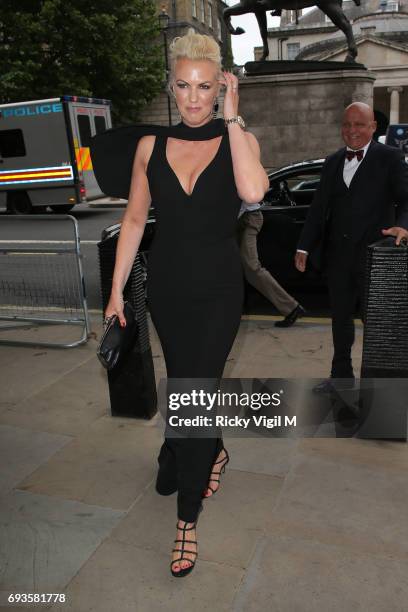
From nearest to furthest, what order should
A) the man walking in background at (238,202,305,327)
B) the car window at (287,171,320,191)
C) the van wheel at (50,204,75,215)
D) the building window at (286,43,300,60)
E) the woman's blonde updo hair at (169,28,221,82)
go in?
the woman's blonde updo hair at (169,28,221,82) < the man walking in background at (238,202,305,327) < the car window at (287,171,320,191) < the van wheel at (50,204,75,215) < the building window at (286,43,300,60)

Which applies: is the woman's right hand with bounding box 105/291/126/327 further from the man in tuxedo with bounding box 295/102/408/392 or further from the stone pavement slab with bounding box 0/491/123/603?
the man in tuxedo with bounding box 295/102/408/392

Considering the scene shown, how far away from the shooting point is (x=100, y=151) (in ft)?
8.44

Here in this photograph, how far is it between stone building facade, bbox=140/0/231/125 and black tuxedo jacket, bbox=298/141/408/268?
27.3m

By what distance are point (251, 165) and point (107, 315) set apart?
0.94m

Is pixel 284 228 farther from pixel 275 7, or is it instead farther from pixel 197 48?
pixel 275 7

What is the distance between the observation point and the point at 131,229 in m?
2.59

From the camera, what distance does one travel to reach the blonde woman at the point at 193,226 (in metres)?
2.28

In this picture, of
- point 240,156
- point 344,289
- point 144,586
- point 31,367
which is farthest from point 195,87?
point 31,367

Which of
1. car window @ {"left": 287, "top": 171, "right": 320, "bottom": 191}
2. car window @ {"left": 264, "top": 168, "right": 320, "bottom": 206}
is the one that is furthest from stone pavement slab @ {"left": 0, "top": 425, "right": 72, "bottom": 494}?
car window @ {"left": 287, "top": 171, "right": 320, "bottom": 191}

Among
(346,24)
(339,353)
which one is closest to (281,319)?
(339,353)

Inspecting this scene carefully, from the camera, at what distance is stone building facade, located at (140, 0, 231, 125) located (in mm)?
37781

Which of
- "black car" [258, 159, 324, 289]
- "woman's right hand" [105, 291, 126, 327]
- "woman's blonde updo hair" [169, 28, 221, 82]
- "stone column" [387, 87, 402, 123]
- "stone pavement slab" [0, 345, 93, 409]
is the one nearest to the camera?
"woman's blonde updo hair" [169, 28, 221, 82]

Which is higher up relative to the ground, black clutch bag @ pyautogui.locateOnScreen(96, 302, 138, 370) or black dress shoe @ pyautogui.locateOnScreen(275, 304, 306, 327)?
black clutch bag @ pyautogui.locateOnScreen(96, 302, 138, 370)

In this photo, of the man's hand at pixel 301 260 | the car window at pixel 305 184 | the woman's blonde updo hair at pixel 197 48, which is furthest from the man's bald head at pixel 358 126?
the car window at pixel 305 184
